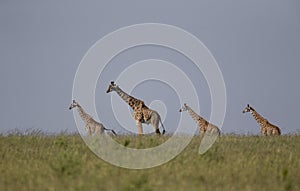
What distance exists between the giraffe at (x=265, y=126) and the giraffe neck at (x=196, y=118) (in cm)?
254

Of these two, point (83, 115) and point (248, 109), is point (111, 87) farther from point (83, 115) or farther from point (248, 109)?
point (248, 109)

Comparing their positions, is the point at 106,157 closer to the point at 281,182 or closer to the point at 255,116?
the point at 281,182

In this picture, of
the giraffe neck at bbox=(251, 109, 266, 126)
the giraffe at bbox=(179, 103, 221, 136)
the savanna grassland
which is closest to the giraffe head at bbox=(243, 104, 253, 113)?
the giraffe neck at bbox=(251, 109, 266, 126)

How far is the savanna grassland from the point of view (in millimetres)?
10164

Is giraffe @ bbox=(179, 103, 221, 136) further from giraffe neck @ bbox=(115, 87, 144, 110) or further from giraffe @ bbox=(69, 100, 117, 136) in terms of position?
giraffe @ bbox=(69, 100, 117, 136)

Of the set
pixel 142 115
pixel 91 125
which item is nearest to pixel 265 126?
pixel 142 115

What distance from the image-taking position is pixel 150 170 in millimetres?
12094

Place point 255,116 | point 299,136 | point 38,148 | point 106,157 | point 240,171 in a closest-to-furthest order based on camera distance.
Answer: point 240,171 → point 106,157 → point 38,148 → point 299,136 → point 255,116

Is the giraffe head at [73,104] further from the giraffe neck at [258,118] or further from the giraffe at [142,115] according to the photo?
the giraffe neck at [258,118]

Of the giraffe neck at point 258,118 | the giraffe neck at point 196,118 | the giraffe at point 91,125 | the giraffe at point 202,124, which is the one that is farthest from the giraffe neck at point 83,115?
the giraffe neck at point 258,118

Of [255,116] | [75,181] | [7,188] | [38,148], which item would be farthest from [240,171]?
[255,116]

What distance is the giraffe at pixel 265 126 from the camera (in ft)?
83.6

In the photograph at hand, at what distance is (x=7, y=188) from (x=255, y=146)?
9408 millimetres

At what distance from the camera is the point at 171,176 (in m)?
11.2
